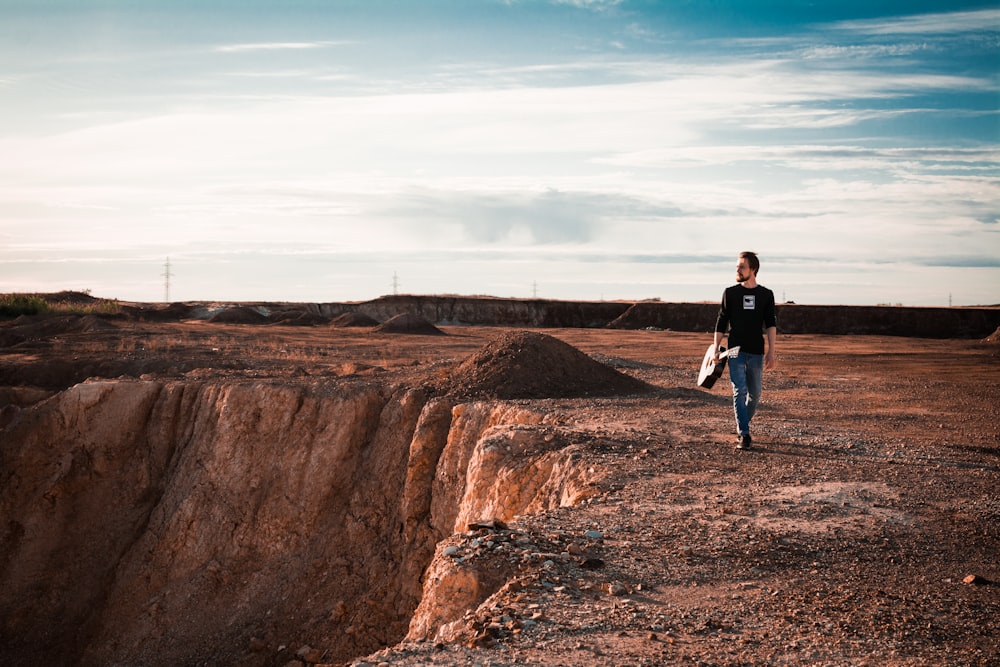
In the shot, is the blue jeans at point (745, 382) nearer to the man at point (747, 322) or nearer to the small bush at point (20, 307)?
the man at point (747, 322)

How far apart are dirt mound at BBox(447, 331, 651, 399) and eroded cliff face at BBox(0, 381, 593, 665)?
985mm

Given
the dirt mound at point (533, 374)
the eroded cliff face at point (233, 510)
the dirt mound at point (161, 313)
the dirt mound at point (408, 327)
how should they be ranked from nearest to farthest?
the eroded cliff face at point (233, 510)
the dirt mound at point (533, 374)
the dirt mound at point (408, 327)
the dirt mound at point (161, 313)

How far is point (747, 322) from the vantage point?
916 centimetres

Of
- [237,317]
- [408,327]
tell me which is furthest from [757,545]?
[237,317]

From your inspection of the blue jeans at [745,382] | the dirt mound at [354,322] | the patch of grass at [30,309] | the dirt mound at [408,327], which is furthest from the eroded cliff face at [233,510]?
the dirt mound at [354,322]

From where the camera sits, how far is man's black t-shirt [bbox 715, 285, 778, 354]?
30.1ft

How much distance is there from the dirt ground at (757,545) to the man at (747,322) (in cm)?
87

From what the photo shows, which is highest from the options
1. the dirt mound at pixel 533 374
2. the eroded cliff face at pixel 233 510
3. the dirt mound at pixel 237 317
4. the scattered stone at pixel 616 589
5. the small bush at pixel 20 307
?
the small bush at pixel 20 307

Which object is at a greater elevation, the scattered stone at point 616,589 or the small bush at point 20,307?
the small bush at point 20,307

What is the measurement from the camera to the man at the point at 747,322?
30.1 ft

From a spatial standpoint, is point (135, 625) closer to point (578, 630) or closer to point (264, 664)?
point (264, 664)

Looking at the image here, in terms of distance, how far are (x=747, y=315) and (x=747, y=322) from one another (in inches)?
3.1

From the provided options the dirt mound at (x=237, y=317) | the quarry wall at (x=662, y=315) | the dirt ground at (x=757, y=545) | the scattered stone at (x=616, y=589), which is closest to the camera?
the dirt ground at (x=757, y=545)

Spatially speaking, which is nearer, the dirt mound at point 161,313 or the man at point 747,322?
the man at point 747,322
